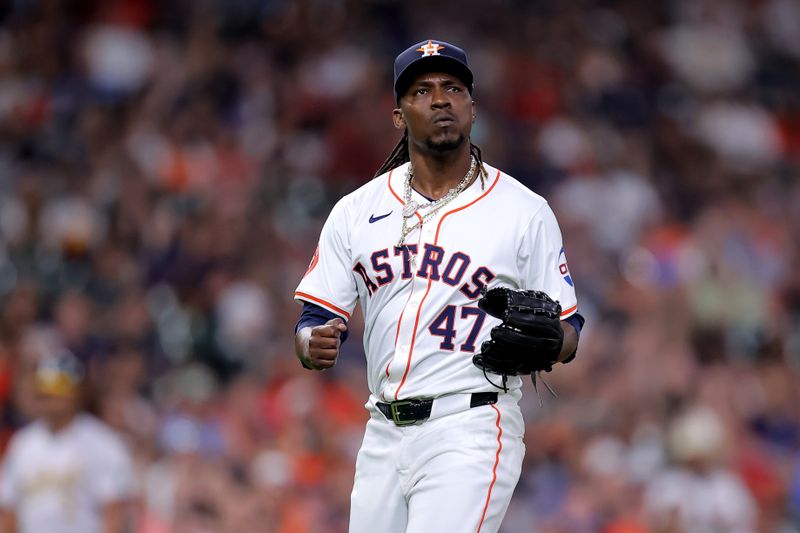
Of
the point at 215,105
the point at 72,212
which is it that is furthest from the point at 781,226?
the point at 72,212

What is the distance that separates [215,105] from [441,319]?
7.07 meters

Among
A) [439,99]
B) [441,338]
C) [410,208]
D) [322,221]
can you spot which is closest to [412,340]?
[441,338]

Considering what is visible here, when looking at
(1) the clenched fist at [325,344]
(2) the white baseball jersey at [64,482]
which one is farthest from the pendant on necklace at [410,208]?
(2) the white baseball jersey at [64,482]

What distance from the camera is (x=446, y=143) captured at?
4449mm

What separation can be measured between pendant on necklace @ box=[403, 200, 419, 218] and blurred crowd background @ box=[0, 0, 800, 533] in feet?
13.3

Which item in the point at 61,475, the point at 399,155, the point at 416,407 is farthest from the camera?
the point at 61,475

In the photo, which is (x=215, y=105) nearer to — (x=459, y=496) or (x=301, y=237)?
(x=301, y=237)

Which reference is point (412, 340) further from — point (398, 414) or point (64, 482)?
point (64, 482)

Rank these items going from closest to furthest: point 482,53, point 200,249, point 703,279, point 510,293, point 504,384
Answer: point 510,293 → point 504,384 → point 200,249 → point 703,279 → point 482,53

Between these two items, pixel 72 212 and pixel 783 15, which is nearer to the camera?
pixel 72 212

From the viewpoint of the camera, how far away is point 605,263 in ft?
33.8

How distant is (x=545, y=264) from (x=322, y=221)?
6.16 m

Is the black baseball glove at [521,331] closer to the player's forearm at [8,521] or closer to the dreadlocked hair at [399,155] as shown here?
the dreadlocked hair at [399,155]

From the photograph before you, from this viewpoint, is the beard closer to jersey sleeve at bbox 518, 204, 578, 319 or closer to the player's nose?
the player's nose
